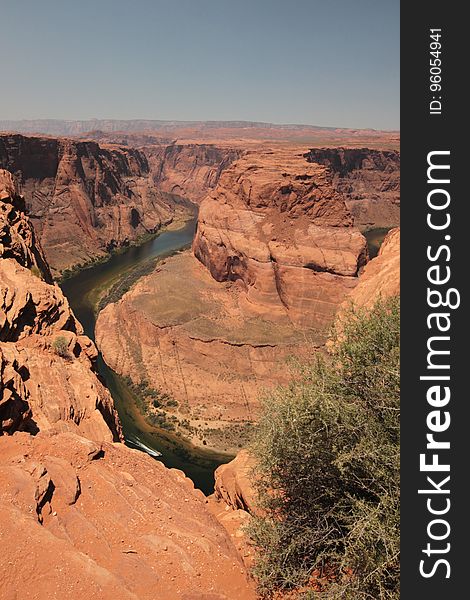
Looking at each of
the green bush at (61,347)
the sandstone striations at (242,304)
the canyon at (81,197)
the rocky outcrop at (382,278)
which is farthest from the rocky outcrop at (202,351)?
the canyon at (81,197)

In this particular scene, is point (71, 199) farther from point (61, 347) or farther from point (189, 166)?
point (189, 166)

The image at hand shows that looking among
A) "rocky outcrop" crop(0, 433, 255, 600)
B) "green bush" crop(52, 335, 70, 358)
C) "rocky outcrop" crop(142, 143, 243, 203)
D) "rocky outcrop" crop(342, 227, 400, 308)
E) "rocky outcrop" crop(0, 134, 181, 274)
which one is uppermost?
"rocky outcrop" crop(142, 143, 243, 203)

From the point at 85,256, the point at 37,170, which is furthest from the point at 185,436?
the point at 37,170

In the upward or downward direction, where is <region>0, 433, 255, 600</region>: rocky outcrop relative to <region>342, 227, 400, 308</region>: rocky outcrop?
downward

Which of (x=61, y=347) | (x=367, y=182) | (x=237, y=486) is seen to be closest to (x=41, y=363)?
(x=61, y=347)

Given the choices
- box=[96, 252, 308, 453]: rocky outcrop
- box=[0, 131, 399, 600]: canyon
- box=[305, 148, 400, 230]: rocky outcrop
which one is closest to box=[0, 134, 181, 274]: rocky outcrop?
box=[0, 131, 399, 600]: canyon

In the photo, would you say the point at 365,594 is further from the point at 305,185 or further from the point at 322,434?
the point at 305,185

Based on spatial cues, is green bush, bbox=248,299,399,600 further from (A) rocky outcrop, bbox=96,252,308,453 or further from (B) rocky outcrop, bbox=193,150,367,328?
(B) rocky outcrop, bbox=193,150,367,328
